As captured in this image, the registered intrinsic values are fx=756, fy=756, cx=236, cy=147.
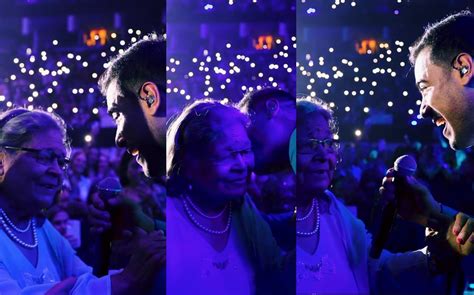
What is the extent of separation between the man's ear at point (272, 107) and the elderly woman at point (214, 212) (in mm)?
164

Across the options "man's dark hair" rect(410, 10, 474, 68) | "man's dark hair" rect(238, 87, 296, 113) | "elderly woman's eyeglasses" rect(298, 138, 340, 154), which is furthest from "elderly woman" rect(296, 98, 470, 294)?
"man's dark hair" rect(410, 10, 474, 68)

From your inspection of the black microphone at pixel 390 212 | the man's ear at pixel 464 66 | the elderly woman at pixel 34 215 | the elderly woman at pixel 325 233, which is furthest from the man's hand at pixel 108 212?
the man's ear at pixel 464 66

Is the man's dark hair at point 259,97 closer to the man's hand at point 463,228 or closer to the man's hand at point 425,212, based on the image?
the man's hand at point 425,212

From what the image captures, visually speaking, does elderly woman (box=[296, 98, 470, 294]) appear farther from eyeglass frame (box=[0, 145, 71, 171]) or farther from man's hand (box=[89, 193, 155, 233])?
eyeglass frame (box=[0, 145, 71, 171])

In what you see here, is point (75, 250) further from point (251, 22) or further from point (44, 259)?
point (251, 22)

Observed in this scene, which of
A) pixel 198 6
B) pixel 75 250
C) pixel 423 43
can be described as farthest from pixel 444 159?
pixel 75 250

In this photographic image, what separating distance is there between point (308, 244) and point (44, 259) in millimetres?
1641

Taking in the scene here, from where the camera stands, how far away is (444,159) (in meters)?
4.73

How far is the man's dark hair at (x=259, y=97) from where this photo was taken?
4746mm

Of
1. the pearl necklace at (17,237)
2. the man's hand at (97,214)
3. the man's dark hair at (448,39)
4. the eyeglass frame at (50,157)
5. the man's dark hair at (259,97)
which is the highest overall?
the man's dark hair at (448,39)

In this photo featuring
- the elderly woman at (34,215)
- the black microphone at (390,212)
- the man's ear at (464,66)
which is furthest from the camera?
the black microphone at (390,212)

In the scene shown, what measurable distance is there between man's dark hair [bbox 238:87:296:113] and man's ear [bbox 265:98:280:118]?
23 mm

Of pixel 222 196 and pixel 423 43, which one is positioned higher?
pixel 423 43

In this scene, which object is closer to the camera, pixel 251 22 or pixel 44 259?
pixel 44 259
